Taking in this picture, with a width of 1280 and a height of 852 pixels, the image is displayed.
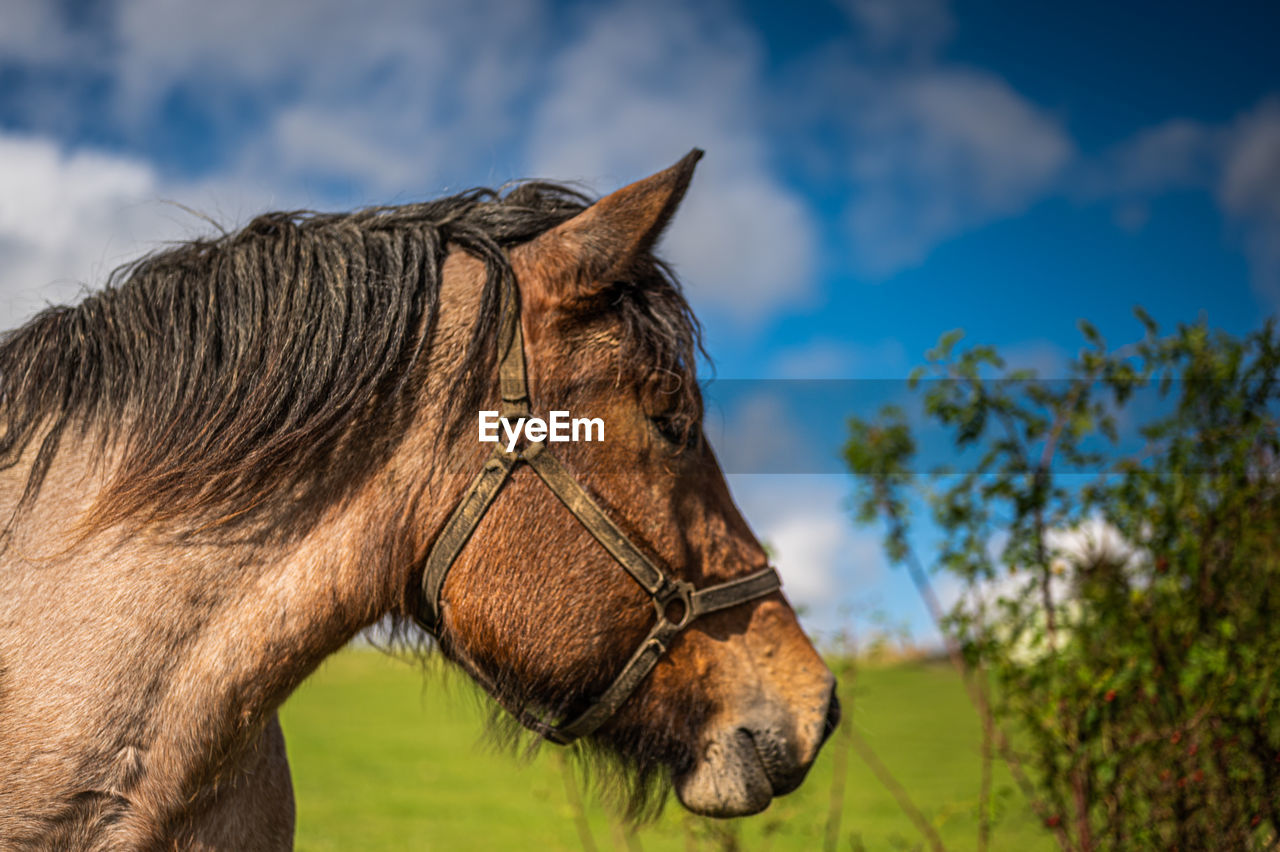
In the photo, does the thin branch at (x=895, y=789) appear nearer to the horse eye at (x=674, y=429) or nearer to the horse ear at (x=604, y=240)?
the horse eye at (x=674, y=429)

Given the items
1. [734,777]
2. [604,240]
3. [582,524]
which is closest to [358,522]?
[582,524]

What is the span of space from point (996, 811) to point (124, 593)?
3.62 meters

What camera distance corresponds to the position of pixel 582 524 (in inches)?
79.8

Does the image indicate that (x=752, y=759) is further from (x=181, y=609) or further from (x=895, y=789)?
(x=895, y=789)

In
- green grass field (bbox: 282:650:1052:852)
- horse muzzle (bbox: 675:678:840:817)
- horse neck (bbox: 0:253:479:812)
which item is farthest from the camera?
green grass field (bbox: 282:650:1052:852)

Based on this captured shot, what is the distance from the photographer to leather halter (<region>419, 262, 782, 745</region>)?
200cm

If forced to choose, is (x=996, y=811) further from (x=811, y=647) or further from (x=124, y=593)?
(x=124, y=593)

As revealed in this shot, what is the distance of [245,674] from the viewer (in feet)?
6.02

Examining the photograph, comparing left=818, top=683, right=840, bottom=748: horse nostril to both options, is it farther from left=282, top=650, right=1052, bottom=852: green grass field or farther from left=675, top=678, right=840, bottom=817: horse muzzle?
left=282, top=650, right=1052, bottom=852: green grass field

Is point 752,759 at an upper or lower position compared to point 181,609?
lower

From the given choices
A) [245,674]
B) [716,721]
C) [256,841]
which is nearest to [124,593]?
[245,674]

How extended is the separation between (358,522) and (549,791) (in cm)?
414

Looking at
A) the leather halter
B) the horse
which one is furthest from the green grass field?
the horse

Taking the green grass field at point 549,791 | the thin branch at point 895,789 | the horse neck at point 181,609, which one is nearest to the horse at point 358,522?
the horse neck at point 181,609
